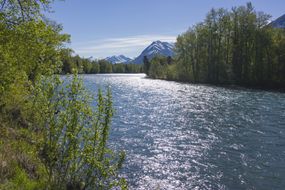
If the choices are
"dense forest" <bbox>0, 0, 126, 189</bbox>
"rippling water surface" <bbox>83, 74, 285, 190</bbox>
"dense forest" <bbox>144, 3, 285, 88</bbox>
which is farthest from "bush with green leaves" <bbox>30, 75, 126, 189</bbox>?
"dense forest" <bbox>144, 3, 285, 88</bbox>

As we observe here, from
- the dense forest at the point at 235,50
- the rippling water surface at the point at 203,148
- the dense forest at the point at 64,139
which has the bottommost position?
the rippling water surface at the point at 203,148

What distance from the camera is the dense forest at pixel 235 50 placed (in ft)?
214

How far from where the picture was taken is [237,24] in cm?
7175

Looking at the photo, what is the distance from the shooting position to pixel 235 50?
A: 73.5 meters

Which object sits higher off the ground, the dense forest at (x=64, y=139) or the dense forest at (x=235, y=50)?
the dense forest at (x=235, y=50)

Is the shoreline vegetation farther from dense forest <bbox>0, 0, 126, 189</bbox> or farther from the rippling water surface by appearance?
the rippling water surface

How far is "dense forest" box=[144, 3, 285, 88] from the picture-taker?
214 feet

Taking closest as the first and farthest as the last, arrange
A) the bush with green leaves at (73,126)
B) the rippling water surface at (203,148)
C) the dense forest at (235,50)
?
the bush with green leaves at (73,126) → the rippling water surface at (203,148) → the dense forest at (235,50)

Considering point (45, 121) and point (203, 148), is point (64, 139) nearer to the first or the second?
point (45, 121)

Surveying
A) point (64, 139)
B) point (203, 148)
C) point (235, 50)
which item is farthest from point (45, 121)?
point (235, 50)

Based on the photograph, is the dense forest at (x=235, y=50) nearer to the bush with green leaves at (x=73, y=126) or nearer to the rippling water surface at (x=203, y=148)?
the rippling water surface at (x=203, y=148)

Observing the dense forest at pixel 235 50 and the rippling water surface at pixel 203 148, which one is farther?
the dense forest at pixel 235 50

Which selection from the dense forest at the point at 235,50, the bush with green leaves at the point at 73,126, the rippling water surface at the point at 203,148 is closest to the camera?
the bush with green leaves at the point at 73,126

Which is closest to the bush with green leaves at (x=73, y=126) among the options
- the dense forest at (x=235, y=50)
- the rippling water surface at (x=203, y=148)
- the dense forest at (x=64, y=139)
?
the dense forest at (x=64, y=139)
